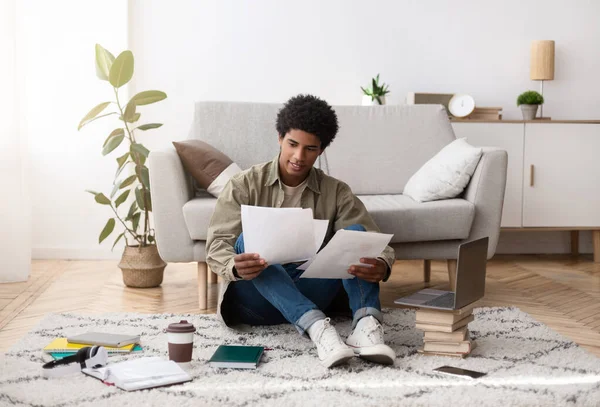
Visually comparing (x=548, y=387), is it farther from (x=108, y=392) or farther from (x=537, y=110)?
(x=537, y=110)

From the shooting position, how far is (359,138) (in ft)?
13.2

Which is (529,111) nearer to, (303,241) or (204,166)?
(204,166)

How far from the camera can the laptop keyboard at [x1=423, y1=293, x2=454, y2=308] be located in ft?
7.98

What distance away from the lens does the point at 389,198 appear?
3711 mm

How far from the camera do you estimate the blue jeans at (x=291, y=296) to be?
2.46 meters

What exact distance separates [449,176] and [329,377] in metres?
1.56

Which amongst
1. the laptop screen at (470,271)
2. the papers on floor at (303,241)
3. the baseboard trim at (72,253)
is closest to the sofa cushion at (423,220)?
the laptop screen at (470,271)

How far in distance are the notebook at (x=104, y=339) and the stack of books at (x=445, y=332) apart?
0.95 metres

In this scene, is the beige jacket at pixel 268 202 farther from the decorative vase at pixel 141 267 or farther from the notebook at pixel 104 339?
the decorative vase at pixel 141 267

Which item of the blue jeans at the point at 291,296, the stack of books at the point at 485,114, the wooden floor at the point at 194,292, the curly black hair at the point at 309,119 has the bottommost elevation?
the wooden floor at the point at 194,292

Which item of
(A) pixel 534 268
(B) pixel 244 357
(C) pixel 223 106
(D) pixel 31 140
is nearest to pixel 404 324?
(B) pixel 244 357

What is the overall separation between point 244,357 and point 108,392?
1.47ft

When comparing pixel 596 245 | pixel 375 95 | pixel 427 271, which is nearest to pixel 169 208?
pixel 427 271

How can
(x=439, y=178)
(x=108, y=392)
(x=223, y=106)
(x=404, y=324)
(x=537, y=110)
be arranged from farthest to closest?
(x=537, y=110), (x=223, y=106), (x=439, y=178), (x=404, y=324), (x=108, y=392)
